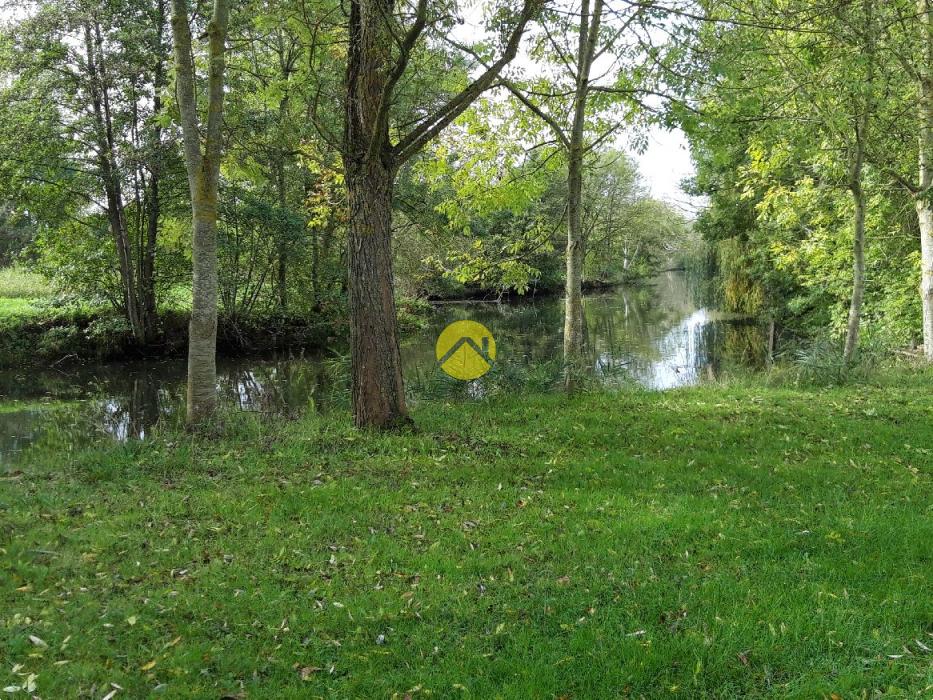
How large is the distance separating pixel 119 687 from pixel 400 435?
4660 millimetres

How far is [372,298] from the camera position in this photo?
7.63 meters

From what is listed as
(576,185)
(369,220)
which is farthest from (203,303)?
(576,185)

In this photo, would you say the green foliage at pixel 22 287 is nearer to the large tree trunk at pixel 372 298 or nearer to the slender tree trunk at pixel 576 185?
the large tree trunk at pixel 372 298

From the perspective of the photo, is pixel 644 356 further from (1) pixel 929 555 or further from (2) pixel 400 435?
(1) pixel 929 555

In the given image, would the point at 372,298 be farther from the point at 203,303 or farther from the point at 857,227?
the point at 857,227

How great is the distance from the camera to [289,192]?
71.2 ft

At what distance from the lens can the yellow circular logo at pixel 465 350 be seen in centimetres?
920

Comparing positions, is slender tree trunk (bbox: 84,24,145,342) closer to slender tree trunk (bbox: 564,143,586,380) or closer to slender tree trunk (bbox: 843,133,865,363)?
slender tree trunk (bbox: 564,143,586,380)

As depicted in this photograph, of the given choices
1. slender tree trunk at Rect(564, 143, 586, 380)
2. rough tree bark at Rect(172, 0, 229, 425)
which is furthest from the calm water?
rough tree bark at Rect(172, 0, 229, 425)

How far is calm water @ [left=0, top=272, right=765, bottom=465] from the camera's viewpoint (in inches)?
432

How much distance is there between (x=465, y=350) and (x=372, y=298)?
2143mm

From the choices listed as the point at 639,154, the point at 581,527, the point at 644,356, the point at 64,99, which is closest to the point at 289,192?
the point at 64,99

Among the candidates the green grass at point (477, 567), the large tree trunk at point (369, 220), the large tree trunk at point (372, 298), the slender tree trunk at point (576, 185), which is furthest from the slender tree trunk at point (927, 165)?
the large tree trunk at point (372, 298)

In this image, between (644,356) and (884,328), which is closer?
(884,328)
